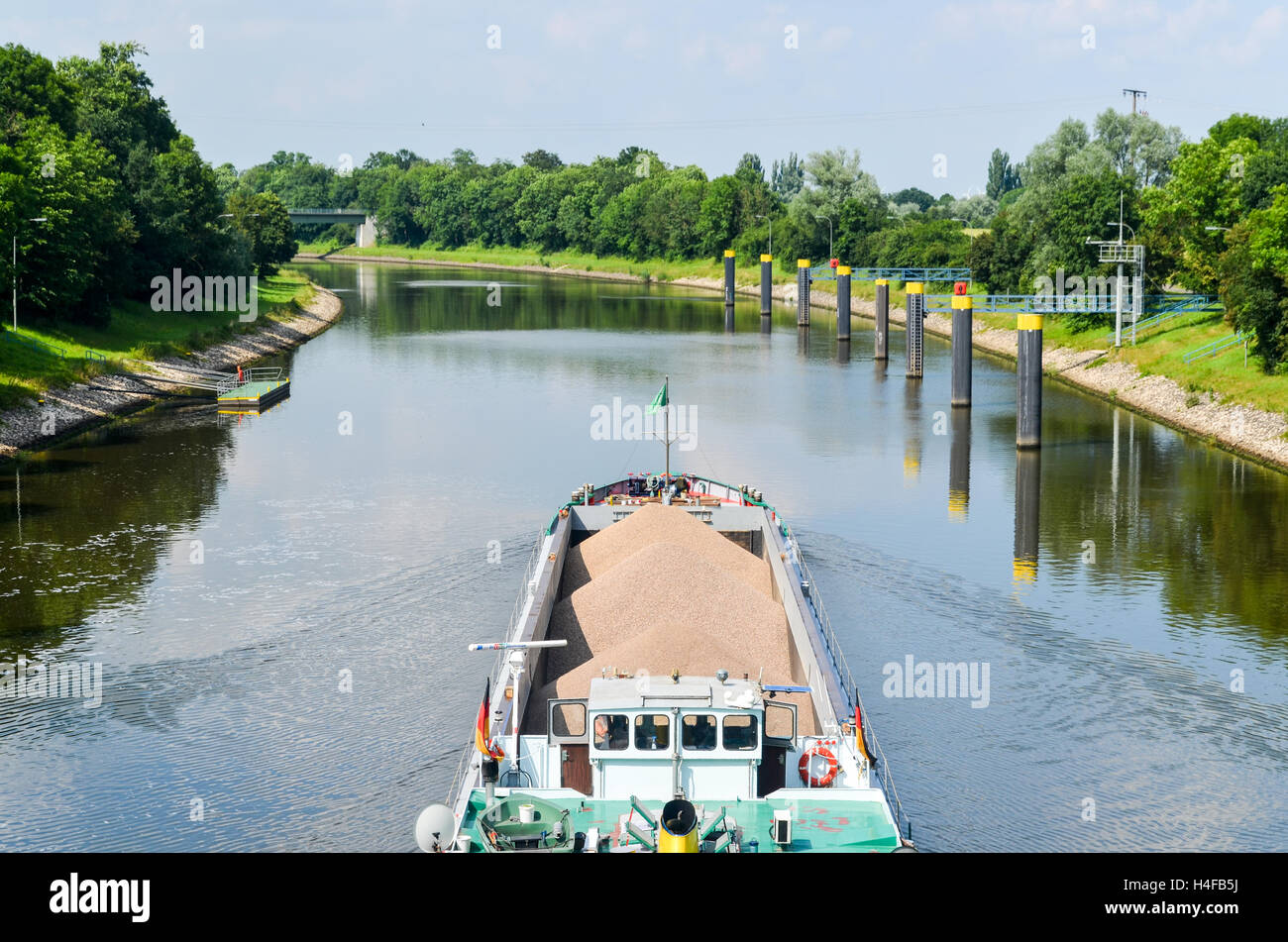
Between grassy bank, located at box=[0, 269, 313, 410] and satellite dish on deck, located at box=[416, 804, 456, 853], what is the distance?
46.1 metres

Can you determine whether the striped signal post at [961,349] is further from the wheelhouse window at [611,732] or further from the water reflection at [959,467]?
the wheelhouse window at [611,732]

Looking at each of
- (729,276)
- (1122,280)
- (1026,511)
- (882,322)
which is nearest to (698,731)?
(1026,511)

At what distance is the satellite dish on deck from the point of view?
677 inches

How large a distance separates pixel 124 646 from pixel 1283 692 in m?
25.3

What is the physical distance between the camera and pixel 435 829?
17.2 meters

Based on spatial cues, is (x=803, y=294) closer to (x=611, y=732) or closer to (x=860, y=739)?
(x=860, y=739)

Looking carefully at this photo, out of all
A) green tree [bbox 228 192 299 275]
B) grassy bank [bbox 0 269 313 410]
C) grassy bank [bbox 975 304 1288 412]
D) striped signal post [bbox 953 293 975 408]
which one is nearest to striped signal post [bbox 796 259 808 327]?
grassy bank [bbox 975 304 1288 412]

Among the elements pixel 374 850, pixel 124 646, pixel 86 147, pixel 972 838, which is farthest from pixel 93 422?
pixel 972 838

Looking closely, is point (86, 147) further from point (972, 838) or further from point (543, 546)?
point (972, 838)

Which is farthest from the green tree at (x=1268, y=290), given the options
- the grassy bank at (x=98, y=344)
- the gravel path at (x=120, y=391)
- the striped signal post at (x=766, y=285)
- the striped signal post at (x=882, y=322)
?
the striped signal post at (x=766, y=285)

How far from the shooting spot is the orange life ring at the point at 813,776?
2091 centimetres

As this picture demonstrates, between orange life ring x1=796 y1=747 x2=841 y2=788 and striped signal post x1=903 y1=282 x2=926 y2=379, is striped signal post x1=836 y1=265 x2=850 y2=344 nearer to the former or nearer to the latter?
striped signal post x1=903 y1=282 x2=926 y2=379
